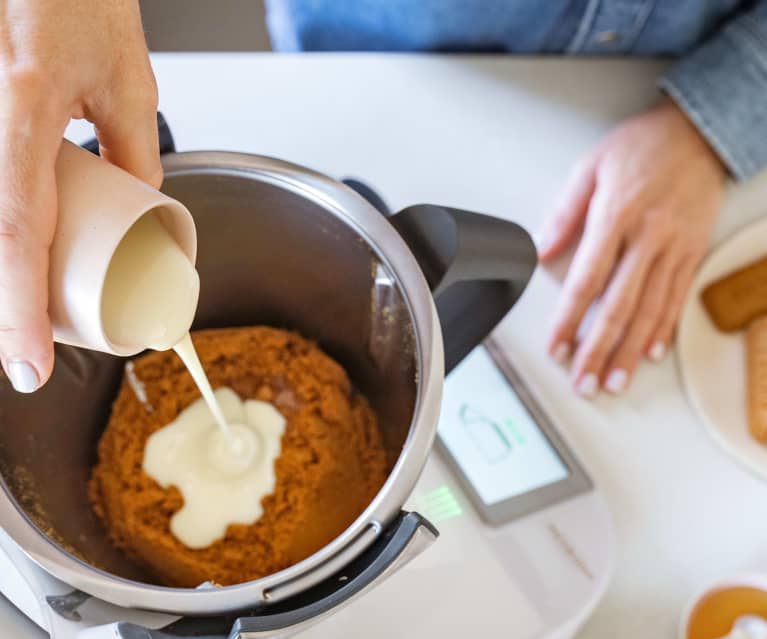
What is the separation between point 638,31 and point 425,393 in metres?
0.51

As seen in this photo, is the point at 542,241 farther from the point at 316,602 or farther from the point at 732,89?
the point at 316,602

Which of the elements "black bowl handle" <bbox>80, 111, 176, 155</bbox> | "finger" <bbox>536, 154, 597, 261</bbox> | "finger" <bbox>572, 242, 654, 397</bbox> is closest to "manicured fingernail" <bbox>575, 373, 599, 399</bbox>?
"finger" <bbox>572, 242, 654, 397</bbox>

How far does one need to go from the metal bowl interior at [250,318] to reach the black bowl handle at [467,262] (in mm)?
20

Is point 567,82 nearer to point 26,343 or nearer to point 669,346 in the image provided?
point 669,346

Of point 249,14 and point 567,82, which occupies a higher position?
point 567,82

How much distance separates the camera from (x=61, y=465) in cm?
54

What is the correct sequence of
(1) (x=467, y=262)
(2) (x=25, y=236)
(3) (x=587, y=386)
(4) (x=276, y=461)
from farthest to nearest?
(3) (x=587, y=386) → (4) (x=276, y=461) → (1) (x=467, y=262) → (2) (x=25, y=236)

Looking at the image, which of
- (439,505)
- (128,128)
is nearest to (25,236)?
(128,128)

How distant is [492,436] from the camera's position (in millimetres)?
647

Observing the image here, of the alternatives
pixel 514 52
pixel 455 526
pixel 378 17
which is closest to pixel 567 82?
pixel 514 52

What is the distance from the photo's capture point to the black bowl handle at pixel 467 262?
450mm

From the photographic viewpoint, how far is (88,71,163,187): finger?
17.0 inches

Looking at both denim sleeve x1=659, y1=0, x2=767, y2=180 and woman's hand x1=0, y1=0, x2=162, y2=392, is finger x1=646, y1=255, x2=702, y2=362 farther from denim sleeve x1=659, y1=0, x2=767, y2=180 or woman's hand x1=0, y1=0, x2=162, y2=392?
woman's hand x1=0, y1=0, x2=162, y2=392

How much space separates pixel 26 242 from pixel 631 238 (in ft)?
1.80
